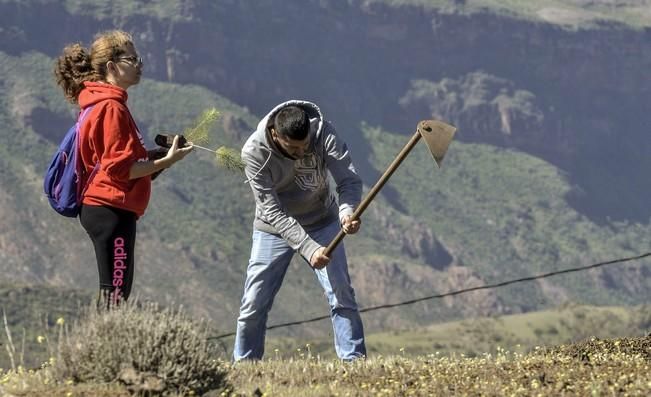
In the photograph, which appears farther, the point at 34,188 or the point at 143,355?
the point at 34,188

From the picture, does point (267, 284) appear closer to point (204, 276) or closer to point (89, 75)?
point (89, 75)

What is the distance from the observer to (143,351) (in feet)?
26.7

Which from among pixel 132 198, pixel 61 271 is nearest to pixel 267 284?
pixel 132 198

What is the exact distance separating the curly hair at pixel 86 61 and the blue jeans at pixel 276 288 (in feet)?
6.56

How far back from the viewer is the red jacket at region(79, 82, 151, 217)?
9.24 metres

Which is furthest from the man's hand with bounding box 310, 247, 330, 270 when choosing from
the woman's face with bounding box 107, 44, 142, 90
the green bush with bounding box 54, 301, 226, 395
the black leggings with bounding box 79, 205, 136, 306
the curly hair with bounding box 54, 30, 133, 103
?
the green bush with bounding box 54, 301, 226, 395

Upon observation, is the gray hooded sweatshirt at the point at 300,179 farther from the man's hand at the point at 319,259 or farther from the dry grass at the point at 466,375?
the dry grass at the point at 466,375

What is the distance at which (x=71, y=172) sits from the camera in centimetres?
941

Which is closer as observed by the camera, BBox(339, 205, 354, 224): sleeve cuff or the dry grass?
the dry grass

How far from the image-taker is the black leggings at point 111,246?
9297 mm

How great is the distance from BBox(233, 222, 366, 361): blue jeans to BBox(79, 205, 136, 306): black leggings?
1.89m

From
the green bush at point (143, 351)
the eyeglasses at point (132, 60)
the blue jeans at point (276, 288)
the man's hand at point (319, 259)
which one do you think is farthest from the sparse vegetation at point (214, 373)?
the eyeglasses at point (132, 60)

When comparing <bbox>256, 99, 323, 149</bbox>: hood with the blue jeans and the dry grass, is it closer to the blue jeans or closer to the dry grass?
the blue jeans

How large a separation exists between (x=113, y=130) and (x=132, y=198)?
0.42 metres
